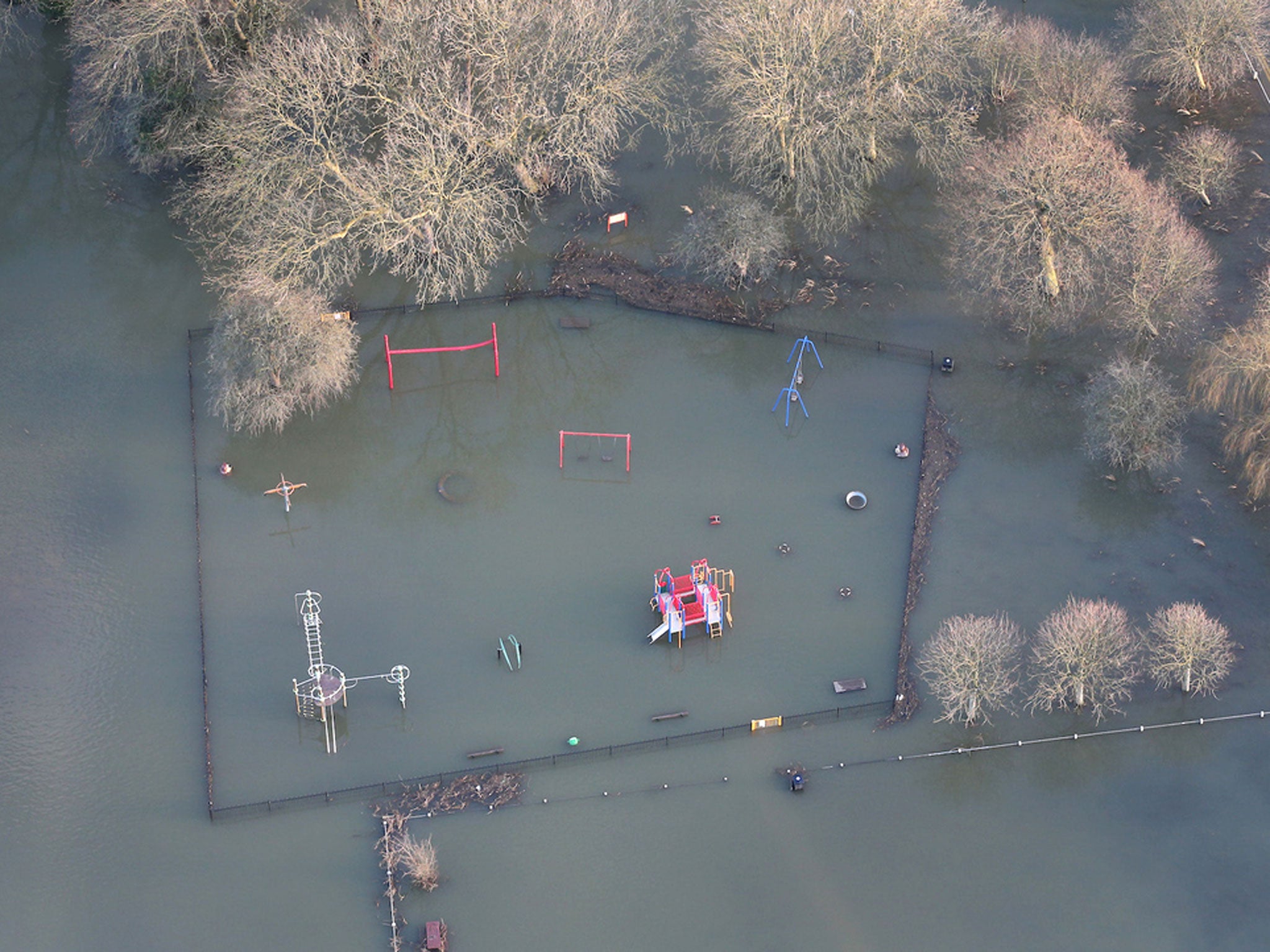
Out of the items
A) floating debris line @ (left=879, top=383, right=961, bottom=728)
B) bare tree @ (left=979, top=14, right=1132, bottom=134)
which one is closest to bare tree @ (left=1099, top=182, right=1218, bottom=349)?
bare tree @ (left=979, top=14, right=1132, bottom=134)

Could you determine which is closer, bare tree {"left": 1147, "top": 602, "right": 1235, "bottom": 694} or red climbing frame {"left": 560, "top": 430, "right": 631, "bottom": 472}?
bare tree {"left": 1147, "top": 602, "right": 1235, "bottom": 694}

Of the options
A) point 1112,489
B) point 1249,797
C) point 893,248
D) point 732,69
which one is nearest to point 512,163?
point 732,69

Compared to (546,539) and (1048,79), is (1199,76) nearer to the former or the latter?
(1048,79)

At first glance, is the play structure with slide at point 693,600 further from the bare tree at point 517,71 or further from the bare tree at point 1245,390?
the bare tree at point 517,71

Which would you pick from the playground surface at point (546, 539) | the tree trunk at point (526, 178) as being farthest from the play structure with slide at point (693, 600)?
the tree trunk at point (526, 178)

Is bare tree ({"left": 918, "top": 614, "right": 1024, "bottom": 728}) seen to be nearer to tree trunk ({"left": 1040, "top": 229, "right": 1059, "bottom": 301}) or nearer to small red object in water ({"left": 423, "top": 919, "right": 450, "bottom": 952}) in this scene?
tree trunk ({"left": 1040, "top": 229, "right": 1059, "bottom": 301})

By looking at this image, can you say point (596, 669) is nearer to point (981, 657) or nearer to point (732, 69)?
point (981, 657)
